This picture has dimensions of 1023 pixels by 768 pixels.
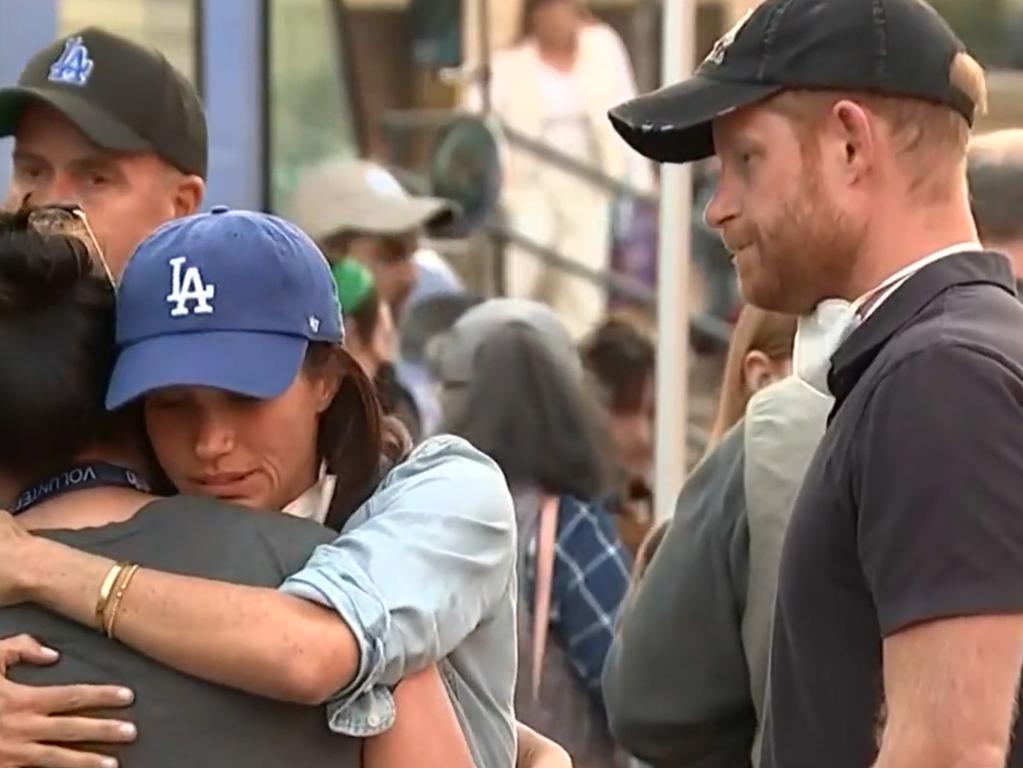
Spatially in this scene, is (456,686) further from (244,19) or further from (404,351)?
(404,351)

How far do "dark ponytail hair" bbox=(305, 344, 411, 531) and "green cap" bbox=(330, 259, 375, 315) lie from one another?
7.48 ft

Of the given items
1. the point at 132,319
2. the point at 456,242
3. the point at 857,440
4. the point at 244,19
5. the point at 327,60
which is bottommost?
the point at 456,242

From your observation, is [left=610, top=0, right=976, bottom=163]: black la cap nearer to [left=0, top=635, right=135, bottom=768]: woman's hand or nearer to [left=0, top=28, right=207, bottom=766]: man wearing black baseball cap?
[left=0, top=28, right=207, bottom=766]: man wearing black baseball cap

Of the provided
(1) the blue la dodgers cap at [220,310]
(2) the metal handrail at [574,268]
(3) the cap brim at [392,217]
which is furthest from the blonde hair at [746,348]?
(2) the metal handrail at [574,268]

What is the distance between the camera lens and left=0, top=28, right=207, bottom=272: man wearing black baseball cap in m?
2.55

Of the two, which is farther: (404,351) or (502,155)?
(502,155)

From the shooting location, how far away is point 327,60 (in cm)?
666

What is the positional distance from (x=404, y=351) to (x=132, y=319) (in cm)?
383

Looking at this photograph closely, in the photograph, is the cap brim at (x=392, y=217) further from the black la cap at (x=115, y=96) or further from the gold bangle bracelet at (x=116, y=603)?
the gold bangle bracelet at (x=116, y=603)

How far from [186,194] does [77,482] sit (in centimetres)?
102

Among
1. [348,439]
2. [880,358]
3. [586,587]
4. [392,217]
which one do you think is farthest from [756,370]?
[392,217]

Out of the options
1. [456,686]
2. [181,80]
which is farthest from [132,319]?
[181,80]

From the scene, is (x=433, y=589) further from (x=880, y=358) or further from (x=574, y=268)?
(x=574, y=268)

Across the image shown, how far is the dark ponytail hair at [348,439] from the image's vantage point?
183cm
